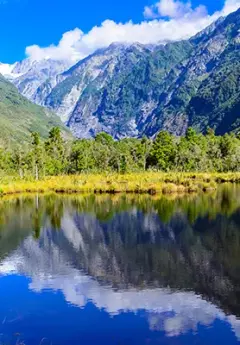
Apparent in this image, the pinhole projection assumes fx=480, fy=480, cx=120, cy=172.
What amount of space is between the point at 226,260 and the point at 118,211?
87.7ft

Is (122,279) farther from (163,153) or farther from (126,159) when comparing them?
(126,159)

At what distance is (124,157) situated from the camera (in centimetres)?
13962

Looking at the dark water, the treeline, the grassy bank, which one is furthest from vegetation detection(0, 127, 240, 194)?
the dark water

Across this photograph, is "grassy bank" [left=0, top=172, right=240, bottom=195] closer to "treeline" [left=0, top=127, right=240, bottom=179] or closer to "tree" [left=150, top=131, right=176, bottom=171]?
"treeline" [left=0, top=127, right=240, bottom=179]

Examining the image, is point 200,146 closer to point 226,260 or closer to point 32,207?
point 32,207

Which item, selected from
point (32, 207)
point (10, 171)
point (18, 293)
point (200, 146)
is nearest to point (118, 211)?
point (32, 207)

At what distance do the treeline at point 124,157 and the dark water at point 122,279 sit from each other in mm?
75578

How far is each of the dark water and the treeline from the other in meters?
75.6

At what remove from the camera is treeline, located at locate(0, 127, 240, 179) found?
419 feet

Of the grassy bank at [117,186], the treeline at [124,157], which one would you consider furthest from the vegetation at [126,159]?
the grassy bank at [117,186]

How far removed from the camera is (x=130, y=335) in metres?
20.6

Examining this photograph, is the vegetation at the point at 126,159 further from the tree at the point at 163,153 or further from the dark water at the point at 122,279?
the dark water at the point at 122,279

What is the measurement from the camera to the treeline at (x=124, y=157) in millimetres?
127750

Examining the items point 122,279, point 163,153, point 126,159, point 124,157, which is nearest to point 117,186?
point 163,153
